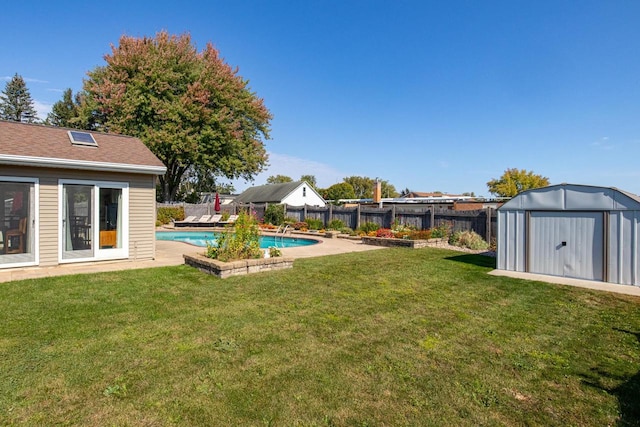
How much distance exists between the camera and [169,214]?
81.6ft

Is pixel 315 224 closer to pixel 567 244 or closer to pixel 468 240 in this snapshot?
pixel 468 240

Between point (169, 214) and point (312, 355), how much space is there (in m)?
23.9

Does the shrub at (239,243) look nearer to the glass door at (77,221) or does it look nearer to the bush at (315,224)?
the glass door at (77,221)

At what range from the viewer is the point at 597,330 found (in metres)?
4.55

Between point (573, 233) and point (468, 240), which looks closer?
point (573, 233)

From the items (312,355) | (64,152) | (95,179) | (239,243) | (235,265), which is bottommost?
(312,355)

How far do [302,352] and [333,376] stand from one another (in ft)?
1.89

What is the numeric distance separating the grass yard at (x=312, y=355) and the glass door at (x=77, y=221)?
2132 mm

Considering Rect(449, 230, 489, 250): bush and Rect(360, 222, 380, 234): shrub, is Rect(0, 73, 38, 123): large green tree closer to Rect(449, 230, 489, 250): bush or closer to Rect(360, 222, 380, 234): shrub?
Rect(360, 222, 380, 234): shrub

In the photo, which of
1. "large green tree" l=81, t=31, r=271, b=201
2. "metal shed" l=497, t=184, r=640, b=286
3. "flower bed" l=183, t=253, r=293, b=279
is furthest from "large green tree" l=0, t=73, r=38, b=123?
"metal shed" l=497, t=184, r=640, b=286

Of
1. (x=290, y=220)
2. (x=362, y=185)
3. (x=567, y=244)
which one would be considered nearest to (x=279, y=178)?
(x=362, y=185)

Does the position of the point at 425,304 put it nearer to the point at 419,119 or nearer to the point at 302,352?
the point at 302,352

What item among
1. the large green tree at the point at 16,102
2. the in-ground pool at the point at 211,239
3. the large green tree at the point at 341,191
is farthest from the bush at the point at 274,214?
the large green tree at the point at 16,102

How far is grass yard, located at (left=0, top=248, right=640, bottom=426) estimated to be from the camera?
2637 mm
